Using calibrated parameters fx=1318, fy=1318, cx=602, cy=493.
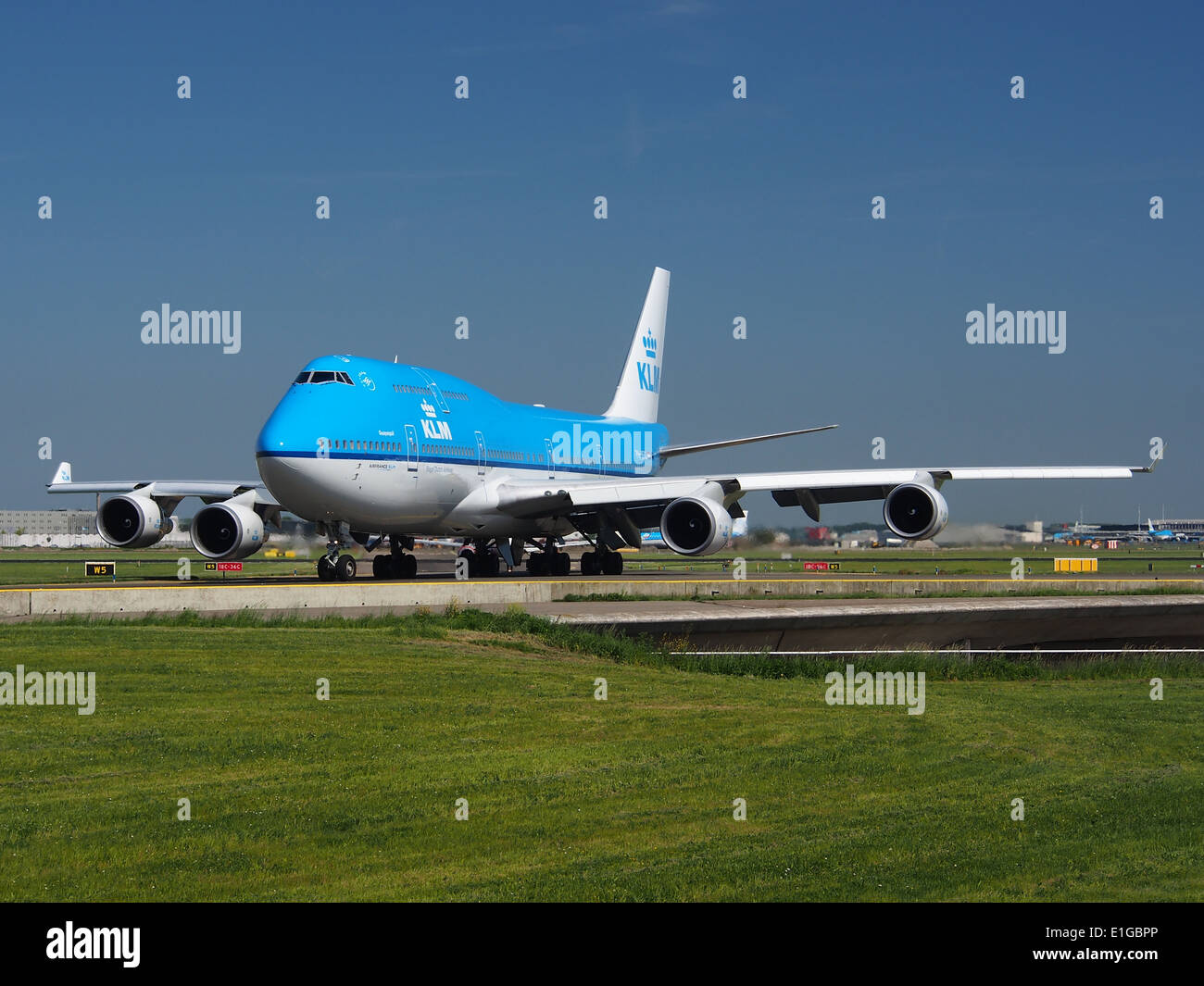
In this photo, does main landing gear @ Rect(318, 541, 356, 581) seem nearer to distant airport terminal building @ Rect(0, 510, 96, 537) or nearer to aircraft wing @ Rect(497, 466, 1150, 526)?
aircraft wing @ Rect(497, 466, 1150, 526)

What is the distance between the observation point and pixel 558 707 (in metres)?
15.0

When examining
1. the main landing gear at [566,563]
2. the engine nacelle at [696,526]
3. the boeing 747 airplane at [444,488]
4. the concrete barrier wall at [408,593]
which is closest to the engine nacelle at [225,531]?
the boeing 747 airplane at [444,488]

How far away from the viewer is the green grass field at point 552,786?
9.09 metres

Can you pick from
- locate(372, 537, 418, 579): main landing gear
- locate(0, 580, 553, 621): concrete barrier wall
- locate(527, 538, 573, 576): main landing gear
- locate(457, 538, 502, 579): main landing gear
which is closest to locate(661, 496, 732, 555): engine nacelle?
locate(527, 538, 573, 576): main landing gear

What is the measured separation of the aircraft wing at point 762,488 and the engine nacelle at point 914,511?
1.15 metres

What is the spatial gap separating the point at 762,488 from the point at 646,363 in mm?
17947

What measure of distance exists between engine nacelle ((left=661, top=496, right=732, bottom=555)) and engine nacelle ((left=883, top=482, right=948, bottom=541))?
4579mm

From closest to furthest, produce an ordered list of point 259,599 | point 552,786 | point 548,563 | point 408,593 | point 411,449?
point 552,786
point 259,599
point 408,593
point 411,449
point 548,563

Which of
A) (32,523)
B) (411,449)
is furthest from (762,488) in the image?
(32,523)

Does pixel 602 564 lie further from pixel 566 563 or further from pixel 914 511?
pixel 914 511

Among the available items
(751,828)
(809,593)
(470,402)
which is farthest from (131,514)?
(751,828)

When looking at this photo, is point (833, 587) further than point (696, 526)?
No

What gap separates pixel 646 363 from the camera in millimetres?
56875
